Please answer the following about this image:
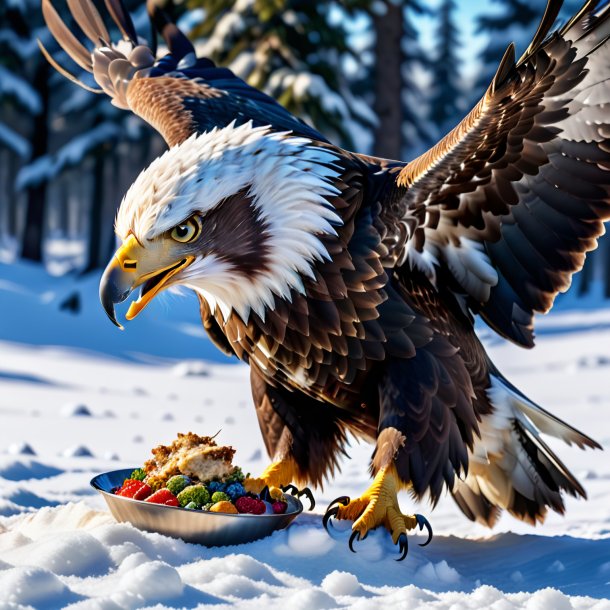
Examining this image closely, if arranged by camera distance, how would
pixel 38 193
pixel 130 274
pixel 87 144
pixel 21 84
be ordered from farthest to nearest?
pixel 38 193 → pixel 21 84 → pixel 87 144 → pixel 130 274

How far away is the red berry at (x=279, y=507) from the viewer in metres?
3.05

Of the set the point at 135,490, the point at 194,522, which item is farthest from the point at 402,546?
the point at 135,490

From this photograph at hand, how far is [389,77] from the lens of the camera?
1327cm

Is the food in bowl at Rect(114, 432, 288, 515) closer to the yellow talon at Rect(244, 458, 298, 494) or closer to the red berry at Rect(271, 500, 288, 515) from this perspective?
the red berry at Rect(271, 500, 288, 515)

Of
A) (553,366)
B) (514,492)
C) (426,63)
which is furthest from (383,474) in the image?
(426,63)

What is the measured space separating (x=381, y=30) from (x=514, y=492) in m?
10.8

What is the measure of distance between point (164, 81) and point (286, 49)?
8013 mm

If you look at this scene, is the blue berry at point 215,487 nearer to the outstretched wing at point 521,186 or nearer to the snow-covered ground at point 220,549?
the snow-covered ground at point 220,549

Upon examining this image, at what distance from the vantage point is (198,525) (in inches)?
110

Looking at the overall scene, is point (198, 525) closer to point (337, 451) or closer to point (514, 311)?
point (337, 451)

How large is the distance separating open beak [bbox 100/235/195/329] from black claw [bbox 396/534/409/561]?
1.18 metres

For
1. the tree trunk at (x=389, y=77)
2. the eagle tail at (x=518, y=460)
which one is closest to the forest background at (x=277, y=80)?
the tree trunk at (x=389, y=77)

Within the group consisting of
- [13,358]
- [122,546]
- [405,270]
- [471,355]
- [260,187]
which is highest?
[13,358]

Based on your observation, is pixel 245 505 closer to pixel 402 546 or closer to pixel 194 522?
pixel 194 522
